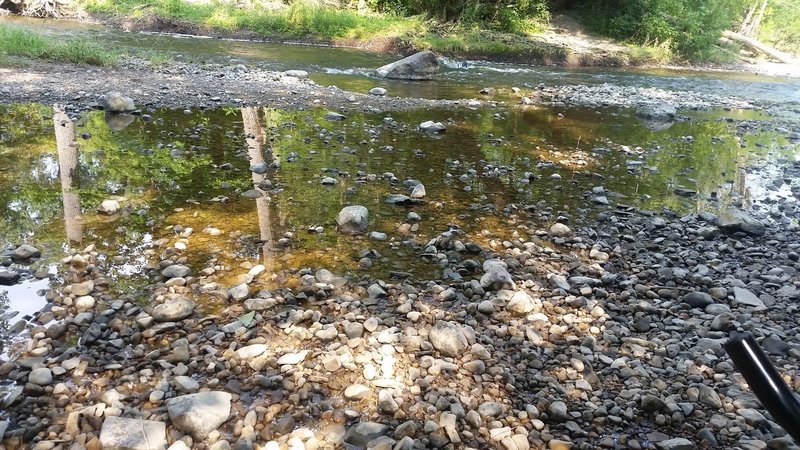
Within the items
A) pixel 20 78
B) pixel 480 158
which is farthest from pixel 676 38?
pixel 20 78

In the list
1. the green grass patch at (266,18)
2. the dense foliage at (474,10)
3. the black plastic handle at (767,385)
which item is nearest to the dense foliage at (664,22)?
the dense foliage at (474,10)

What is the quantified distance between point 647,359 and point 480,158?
14.2ft

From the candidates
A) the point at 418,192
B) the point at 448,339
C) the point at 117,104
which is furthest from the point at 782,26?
the point at 448,339

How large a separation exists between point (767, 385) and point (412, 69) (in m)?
13.7

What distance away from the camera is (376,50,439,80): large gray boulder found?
13953mm

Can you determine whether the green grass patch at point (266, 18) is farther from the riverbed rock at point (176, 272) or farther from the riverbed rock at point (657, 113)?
the riverbed rock at point (176, 272)

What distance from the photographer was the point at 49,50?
33.9 feet

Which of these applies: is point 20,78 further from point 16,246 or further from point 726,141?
point 726,141

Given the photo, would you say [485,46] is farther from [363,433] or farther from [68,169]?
[363,433]

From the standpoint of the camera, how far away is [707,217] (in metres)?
5.38

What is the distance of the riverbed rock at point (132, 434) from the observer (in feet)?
7.19

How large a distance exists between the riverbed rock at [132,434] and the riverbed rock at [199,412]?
0.08 metres

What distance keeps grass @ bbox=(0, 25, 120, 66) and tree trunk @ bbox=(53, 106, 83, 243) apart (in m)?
3.33

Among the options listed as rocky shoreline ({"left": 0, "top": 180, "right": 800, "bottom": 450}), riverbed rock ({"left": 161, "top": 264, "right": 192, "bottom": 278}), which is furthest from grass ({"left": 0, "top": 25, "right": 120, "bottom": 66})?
riverbed rock ({"left": 161, "top": 264, "right": 192, "bottom": 278})
